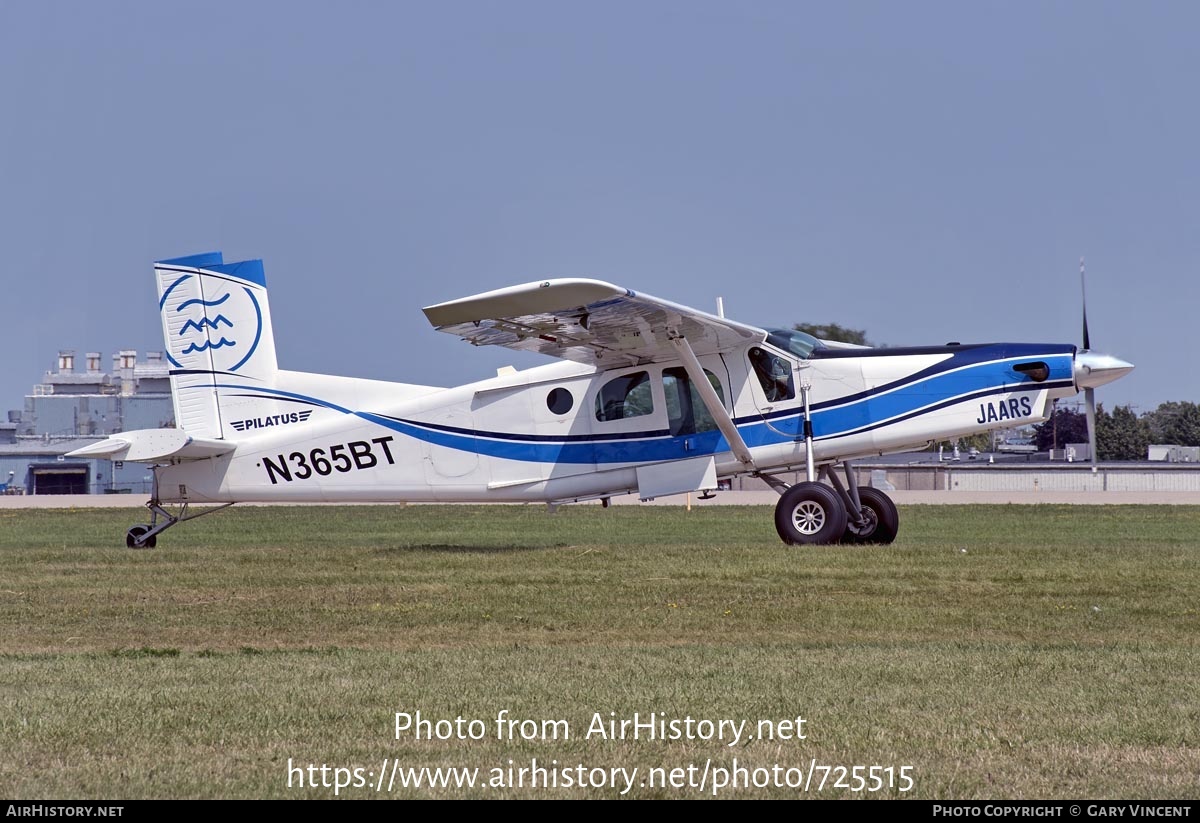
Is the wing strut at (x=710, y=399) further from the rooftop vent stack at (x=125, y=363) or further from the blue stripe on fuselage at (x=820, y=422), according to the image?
the rooftop vent stack at (x=125, y=363)

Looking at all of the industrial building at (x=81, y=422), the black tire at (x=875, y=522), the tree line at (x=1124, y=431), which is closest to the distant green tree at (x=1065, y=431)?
the tree line at (x=1124, y=431)

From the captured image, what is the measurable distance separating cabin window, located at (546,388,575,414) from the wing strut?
180 centimetres

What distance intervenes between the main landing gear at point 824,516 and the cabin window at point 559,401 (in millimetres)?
3097

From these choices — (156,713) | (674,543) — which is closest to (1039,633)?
(156,713)

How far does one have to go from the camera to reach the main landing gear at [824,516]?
1705 cm

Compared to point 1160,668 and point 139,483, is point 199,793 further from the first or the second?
point 139,483

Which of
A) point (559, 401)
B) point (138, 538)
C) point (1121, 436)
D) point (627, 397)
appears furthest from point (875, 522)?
point (1121, 436)

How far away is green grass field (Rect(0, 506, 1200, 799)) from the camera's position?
5852mm

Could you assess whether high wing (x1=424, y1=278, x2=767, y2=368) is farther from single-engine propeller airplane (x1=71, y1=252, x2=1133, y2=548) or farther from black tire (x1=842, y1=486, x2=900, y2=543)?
black tire (x1=842, y1=486, x2=900, y2=543)

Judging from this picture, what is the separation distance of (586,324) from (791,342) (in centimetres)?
316
